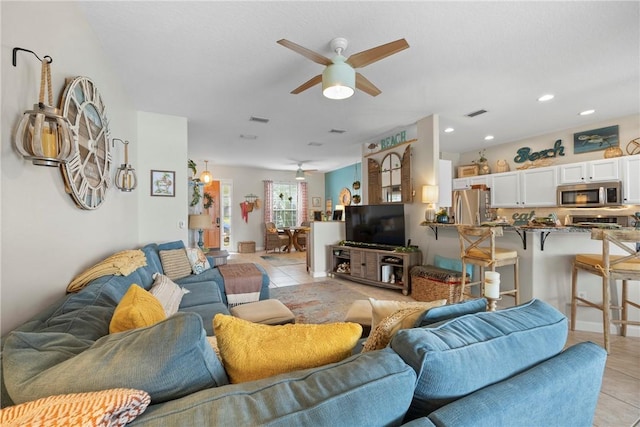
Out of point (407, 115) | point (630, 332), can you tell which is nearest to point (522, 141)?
point (407, 115)

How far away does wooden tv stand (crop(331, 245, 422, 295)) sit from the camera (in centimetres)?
405

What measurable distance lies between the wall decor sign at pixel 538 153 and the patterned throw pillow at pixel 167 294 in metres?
6.36

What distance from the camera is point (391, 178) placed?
15.8 feet

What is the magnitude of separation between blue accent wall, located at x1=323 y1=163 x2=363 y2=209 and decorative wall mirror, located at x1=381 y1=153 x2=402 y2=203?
2.97m

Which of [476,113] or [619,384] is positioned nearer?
[619,384]

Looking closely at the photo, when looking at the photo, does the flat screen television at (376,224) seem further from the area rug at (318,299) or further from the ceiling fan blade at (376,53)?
the ceiling fan blade at (376,53)

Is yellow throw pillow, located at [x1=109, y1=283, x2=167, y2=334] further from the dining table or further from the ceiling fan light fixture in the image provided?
the dining table

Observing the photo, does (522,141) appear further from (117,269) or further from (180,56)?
(117,269)

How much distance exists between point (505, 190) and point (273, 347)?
241 inches

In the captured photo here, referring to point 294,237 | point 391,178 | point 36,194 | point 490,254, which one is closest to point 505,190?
point 391,178

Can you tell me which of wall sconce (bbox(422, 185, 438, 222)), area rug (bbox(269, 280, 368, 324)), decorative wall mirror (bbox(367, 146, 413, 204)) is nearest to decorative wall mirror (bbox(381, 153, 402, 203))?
decorative wall mirror (bbox(367, 146, 413, 204))

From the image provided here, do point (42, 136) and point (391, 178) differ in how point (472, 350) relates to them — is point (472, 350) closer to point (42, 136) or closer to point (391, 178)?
point (42, 136)

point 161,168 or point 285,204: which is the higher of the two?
point 161,168

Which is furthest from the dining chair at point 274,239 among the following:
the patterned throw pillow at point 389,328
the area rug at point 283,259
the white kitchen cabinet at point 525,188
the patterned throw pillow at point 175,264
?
the patterned throw pillow at point 389,328
